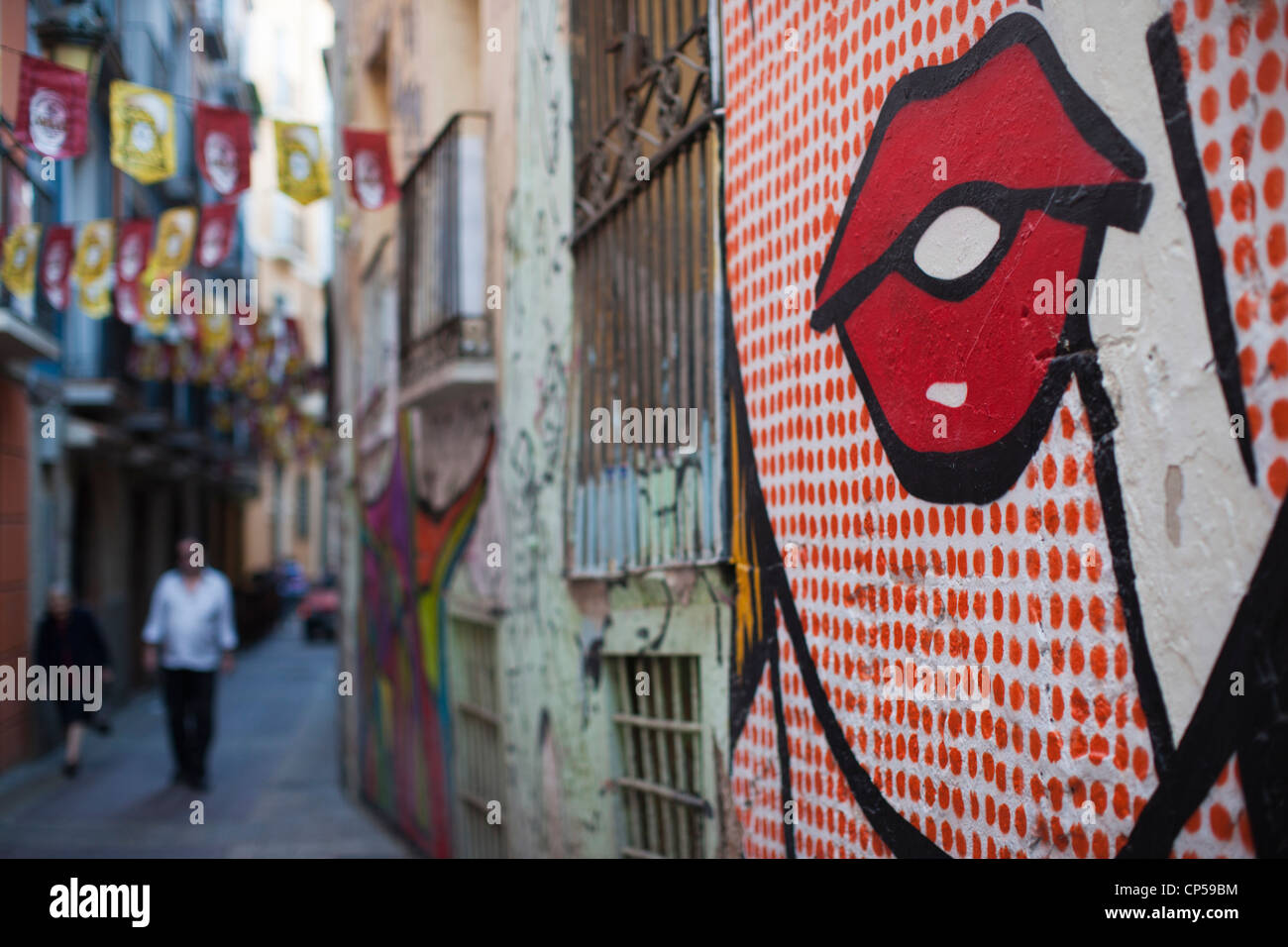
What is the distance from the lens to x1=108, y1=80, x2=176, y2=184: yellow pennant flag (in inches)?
279

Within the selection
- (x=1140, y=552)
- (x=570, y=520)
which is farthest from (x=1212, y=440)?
(x=570, y=520)

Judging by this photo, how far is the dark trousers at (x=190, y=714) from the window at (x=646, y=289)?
18.6 feet

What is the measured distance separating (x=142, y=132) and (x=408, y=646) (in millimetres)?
4072

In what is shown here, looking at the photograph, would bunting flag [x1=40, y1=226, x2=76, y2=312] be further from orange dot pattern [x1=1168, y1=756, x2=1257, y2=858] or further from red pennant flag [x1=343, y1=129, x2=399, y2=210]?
orange dot pattern [x1=1168, y1=756, x2=1257, y2=858]

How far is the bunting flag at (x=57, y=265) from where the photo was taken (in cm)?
925

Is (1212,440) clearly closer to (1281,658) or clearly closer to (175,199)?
(1281,658)

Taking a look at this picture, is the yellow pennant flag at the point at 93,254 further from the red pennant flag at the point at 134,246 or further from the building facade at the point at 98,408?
the building facade at the point at 98,408

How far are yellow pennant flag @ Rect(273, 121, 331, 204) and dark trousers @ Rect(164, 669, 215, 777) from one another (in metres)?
4.35

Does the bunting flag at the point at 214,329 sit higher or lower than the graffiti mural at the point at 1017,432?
higher

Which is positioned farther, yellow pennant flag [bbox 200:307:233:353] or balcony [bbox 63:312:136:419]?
balcony [bbox 63:312:136:419]

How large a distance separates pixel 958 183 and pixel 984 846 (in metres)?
1.38
